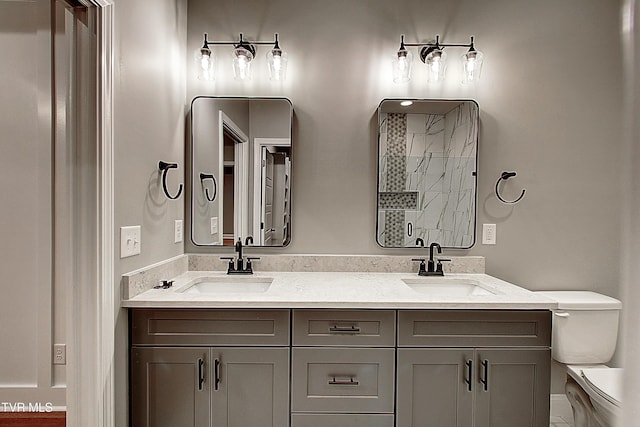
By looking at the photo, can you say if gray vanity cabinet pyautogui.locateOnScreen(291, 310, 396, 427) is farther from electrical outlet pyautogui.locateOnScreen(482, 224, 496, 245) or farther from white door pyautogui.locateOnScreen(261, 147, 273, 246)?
electrical outlet pyautogui.locateOnScreen(482, 224, 496, 245)

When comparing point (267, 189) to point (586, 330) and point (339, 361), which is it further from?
point (586, 330)

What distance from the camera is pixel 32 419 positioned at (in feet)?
6.74

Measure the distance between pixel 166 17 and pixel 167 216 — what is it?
0.97m

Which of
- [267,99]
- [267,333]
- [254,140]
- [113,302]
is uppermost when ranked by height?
[267,99]

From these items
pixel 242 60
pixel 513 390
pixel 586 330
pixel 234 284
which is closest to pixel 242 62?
pixel 242 60

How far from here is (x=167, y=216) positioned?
6.80 feet

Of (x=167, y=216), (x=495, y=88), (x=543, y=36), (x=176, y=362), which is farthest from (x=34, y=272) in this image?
(x=543, y=36)

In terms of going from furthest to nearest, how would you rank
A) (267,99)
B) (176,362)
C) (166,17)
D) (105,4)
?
(267,99) < (166,17) < (176,362) < (105,4)

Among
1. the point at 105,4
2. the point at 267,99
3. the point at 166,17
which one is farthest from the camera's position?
the point at 267,99

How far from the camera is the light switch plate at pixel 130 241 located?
1.60m

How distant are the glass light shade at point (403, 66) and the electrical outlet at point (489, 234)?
0.93 m

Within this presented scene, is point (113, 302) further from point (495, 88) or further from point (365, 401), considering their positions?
point (495, 88)

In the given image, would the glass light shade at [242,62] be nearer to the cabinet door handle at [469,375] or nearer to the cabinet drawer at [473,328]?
the cabinet drawer at [473,328]

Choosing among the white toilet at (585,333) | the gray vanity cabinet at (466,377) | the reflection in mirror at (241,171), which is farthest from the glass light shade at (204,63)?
the white toilet at (585,333)
